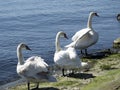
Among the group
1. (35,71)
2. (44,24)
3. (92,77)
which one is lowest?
(92,77)

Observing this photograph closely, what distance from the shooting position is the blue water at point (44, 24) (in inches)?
898

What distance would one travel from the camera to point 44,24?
30094mm

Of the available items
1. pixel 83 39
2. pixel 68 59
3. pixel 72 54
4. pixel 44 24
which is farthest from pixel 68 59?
pixel 44 24

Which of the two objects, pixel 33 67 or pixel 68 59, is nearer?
pixel 33 67

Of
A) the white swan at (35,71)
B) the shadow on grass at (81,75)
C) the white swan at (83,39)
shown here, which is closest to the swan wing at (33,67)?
the white swan at (35,71)

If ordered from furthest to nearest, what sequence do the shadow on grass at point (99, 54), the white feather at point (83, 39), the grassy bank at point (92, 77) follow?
1. the shadow on grass at point (99, 54)
2. the white feather at point (83, 39)
3. the grassy bank at point (92, 77)

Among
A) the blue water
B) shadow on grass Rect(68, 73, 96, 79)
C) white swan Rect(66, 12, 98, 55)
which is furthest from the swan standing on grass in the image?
white swan Rect(66, 12, 98, 55)

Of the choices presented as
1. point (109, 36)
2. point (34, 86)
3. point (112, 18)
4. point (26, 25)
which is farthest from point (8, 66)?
point (112, 18)

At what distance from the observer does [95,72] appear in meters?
17.3

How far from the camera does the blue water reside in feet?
74.8

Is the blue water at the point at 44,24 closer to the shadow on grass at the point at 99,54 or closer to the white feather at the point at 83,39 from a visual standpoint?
the shadow on grass at the point at 99,54

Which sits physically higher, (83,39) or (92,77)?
(83,39)

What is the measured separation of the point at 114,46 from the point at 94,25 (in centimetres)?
673

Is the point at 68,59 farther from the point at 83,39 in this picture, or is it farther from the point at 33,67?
the point at 83,39
